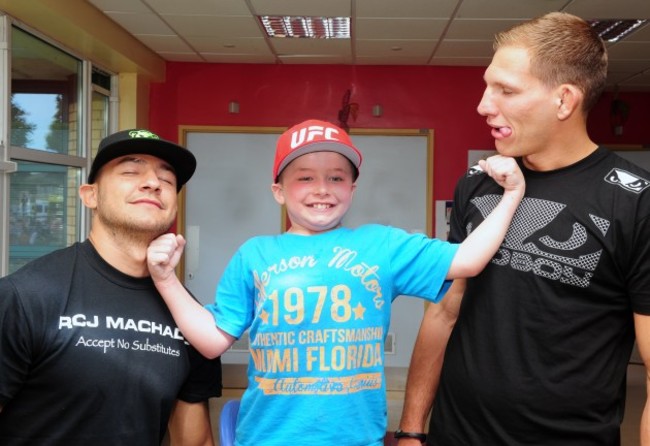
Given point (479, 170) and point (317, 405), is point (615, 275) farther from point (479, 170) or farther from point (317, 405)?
point (317, 405)

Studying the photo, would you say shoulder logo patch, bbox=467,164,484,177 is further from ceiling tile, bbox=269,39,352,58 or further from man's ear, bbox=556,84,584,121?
ceiling tile, bbox=269,39,352,58

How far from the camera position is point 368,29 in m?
4.86

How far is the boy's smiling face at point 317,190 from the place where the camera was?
4.60 ft

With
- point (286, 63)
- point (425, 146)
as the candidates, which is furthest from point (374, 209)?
point (286, 63)

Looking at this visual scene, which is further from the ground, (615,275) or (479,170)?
(479,170)

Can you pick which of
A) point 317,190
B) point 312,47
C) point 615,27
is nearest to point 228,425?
point 317,190

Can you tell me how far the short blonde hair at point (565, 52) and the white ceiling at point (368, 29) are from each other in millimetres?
3028

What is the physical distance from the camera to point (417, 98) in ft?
20.4

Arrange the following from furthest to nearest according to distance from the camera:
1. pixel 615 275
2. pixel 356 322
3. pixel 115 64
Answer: pixel 115 64 < pixel 356 322 < pixel 615 275

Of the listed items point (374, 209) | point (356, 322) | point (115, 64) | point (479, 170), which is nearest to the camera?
point (356, 322)

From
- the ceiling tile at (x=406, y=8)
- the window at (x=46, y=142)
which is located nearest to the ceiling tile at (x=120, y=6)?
the window at (x=46, y=142)

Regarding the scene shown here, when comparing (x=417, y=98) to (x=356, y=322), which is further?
(x=417, y=98)

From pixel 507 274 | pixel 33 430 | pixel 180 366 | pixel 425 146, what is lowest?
pixel 33 430

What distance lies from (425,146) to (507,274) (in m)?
5.01
